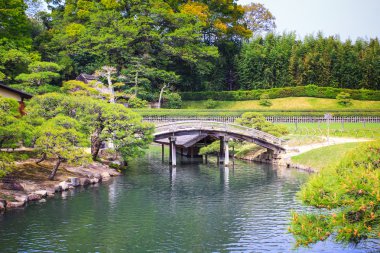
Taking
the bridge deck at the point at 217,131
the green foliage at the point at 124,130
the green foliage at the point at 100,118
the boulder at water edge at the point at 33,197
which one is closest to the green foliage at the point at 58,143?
the boulder at water edge at the point at 33,197

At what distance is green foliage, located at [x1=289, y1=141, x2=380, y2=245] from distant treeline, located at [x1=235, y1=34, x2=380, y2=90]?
189 feet

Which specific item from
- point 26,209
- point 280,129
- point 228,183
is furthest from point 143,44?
point 26,209

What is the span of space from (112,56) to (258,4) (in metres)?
39.5

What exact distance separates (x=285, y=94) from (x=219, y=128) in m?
29.5

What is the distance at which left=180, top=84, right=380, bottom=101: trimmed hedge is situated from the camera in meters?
62.8

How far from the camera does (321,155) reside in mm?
34688

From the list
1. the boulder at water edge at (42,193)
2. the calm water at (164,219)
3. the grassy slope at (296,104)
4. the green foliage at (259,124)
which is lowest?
the calm water at (164,219)

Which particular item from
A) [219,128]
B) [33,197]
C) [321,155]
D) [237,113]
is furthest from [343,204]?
[237,113]

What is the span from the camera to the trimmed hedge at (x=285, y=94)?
6275cm

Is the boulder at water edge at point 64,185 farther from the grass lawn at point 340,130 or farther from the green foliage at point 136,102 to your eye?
the green foliage at point 136,102

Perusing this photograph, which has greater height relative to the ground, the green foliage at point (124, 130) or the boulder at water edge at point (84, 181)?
the green foliage at point (124, 130)

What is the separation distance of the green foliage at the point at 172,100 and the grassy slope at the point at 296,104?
2587 mm

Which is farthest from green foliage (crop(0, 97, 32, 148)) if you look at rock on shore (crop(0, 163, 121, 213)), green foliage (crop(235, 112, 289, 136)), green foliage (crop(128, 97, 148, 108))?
green foliage (crop(128, 97, 148, 108))

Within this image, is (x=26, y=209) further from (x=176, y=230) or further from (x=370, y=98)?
(x=370, y=98)
